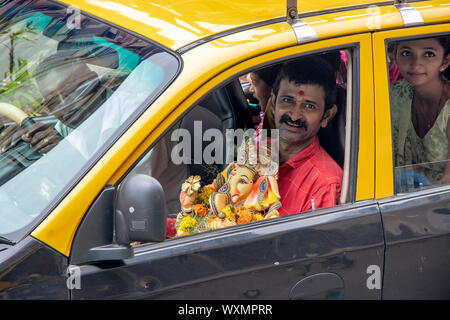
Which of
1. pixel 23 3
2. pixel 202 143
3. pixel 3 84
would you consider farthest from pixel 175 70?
pixel 23 3

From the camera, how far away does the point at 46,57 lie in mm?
2887

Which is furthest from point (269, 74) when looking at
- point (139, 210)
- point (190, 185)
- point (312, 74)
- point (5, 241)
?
point (5, 241)

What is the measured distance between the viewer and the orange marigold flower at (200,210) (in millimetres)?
2773

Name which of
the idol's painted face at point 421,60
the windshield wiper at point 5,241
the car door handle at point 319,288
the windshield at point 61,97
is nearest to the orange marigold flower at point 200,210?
the car door handle at point 319,288

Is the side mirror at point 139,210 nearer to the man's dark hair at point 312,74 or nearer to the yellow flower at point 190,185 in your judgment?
the yellow flower at point 190,185

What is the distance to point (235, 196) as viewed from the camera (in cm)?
287

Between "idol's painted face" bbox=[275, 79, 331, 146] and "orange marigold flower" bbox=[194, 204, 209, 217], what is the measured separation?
1.51 feet

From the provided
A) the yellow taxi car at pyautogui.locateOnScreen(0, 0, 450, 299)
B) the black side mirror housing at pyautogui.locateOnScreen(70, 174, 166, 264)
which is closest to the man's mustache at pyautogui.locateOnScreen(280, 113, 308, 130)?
the yellow taxi car at pyautogui.locateOnScreen(0, 0, 450, 299)

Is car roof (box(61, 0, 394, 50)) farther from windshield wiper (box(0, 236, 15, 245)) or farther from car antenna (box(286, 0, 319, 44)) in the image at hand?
windshield wiper (box(0, 236, 15, 245))

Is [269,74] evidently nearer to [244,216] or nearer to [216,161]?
[216,161]

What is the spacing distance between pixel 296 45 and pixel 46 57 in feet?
3.33

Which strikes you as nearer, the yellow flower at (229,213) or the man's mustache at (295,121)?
the yellow flower at (229,213)

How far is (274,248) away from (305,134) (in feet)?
1.98

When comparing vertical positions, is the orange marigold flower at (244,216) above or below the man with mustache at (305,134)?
below
